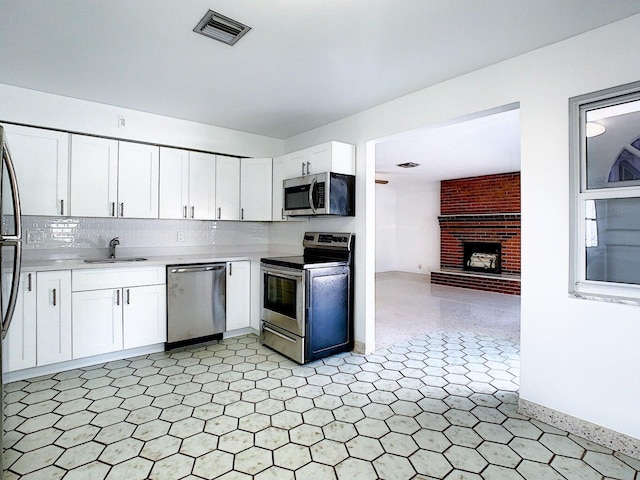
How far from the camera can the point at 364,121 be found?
11.5 ft

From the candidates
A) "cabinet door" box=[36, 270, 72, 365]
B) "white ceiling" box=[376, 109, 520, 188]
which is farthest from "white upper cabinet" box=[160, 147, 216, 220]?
"white ceiling" box=[376, 109, 520, 188]

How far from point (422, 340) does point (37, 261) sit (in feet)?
12.9

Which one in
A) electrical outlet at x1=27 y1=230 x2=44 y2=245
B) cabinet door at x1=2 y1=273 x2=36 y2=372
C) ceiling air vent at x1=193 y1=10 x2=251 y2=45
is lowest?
cabinet door at x1=2 y1=273 x2=36 y2=372

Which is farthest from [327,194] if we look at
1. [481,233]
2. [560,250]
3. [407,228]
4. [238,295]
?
[407,228]

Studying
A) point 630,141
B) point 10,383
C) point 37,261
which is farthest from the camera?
point 37,261

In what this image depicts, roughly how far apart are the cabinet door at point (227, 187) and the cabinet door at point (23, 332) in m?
1.91

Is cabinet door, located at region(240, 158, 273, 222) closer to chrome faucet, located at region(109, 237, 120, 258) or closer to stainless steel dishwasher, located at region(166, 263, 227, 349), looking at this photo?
stainless steel dishwasher, located at region(166, 263, 227, 349)

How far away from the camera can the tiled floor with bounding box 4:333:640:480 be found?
180 centimetres

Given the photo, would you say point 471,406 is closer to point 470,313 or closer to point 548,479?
point 548,479

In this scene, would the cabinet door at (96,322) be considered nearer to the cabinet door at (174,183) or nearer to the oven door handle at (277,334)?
the cabinet door at (174,183)

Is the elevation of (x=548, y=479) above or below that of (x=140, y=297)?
below

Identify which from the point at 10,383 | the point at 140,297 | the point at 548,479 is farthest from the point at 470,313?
the point at 10,383

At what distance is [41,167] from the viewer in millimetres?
3111

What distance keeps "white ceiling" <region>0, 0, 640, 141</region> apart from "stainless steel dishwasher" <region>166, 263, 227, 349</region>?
172 cm
